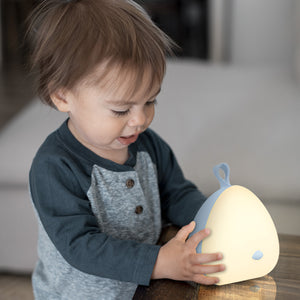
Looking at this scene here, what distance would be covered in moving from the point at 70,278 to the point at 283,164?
65 centimetres

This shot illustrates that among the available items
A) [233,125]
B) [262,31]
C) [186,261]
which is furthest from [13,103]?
[186,261]

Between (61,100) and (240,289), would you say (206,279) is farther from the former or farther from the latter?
(61,100)

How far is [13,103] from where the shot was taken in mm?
2441

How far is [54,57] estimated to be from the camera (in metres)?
0.68

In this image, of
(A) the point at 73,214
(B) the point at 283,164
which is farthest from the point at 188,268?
(B) the point at 283,164

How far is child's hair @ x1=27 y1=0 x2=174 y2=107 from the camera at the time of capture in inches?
26.0

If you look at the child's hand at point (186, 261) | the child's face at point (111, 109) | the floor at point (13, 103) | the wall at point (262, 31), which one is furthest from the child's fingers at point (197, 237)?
the wall at point (262, 31)

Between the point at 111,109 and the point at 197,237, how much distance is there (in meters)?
0.22

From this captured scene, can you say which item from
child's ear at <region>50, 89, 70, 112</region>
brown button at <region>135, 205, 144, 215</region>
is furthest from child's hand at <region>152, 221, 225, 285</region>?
child's ear at <region>50, 89, 70, 112</region>

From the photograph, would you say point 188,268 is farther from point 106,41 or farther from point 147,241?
point 106,41

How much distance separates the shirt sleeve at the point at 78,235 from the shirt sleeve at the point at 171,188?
188mm

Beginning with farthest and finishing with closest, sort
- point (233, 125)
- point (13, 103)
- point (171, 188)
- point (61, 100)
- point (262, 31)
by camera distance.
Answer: point (13, 103), point (262, 31), point (233, 125), point (171, 188), point (61, 100)

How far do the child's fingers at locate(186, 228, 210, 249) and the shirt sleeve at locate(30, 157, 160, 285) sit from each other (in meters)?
0.06

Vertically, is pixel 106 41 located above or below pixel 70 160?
above
